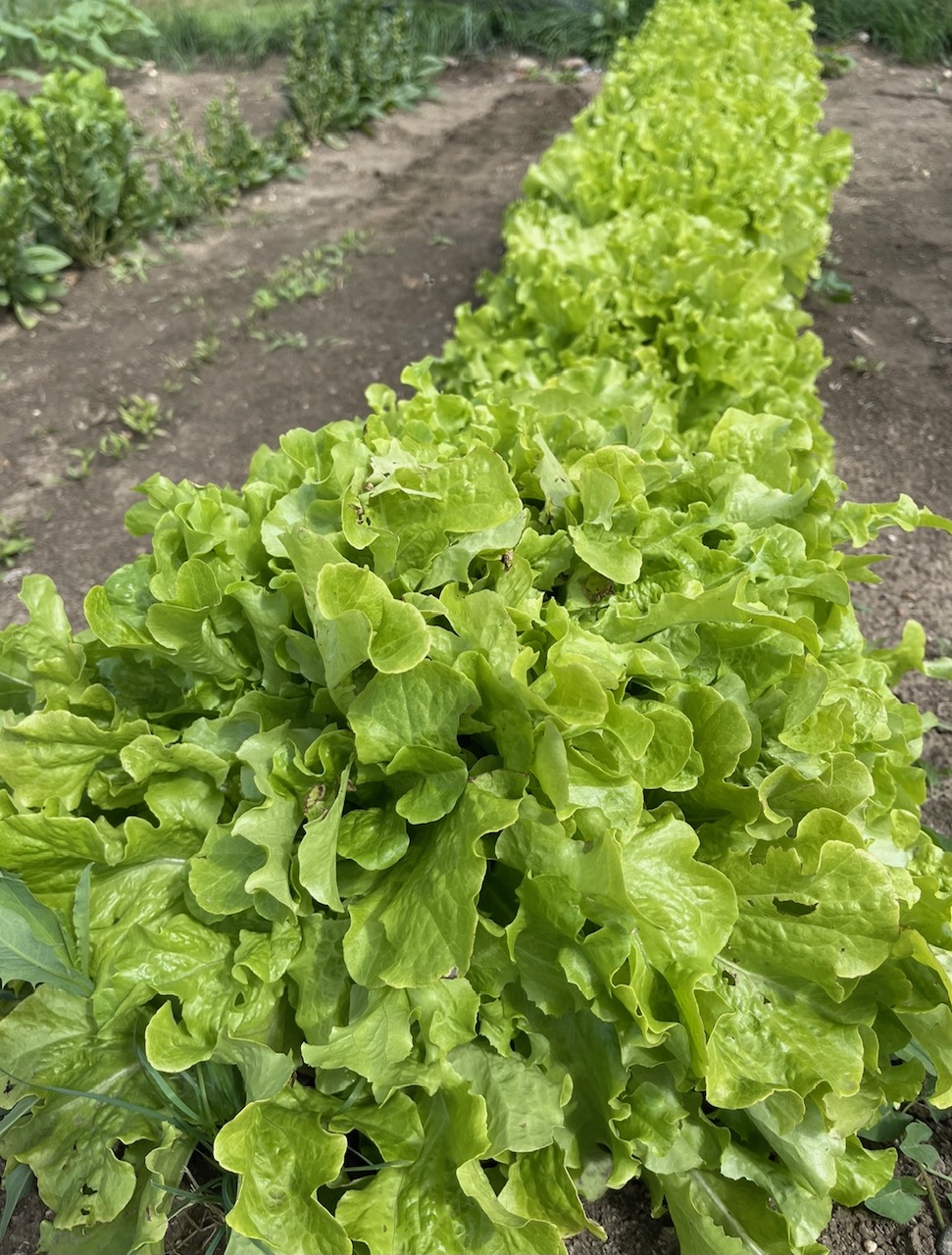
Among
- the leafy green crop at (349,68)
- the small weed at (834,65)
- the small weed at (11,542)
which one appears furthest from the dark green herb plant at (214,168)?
the small weed at (834,65)

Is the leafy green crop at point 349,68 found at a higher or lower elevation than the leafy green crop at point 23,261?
higher

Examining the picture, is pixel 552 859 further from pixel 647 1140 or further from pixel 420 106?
pixel 420 106

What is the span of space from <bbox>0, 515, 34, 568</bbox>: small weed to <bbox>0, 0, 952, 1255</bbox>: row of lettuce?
109 inches

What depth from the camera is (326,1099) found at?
1685 millimetres

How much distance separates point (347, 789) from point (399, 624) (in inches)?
13.1

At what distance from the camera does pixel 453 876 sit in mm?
1485

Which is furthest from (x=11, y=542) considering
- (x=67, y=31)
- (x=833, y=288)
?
(x=67, y=31)

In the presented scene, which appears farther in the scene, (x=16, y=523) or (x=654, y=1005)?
(x=16, y=523)

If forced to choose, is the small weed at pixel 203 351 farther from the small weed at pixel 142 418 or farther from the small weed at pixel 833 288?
the small weed at pixel 833 288

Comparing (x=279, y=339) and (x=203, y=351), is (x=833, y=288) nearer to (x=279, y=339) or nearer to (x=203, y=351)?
(x=279, y=339)

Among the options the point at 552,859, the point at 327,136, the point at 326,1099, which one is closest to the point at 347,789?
the point at 552,859

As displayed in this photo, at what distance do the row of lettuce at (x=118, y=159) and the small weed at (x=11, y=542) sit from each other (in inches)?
89.3

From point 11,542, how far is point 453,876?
13.0ft

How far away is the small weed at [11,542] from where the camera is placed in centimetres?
454
